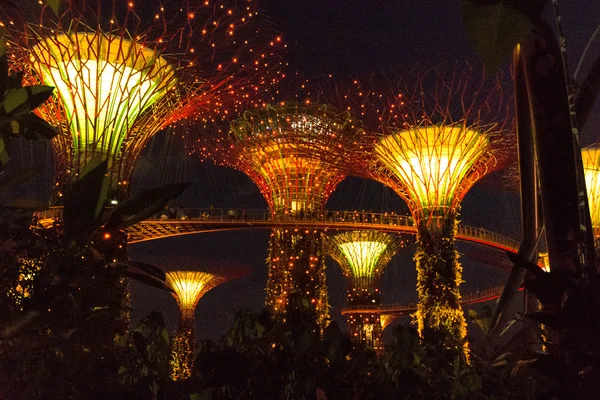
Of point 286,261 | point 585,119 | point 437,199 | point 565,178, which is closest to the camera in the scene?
point 565,178

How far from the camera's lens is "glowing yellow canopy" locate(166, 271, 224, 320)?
3991cm

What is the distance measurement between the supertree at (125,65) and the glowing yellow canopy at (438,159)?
6240 mm

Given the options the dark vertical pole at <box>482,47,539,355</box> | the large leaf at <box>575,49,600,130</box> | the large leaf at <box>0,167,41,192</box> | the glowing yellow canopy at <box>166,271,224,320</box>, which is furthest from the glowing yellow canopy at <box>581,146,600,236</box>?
the large leaf at <box>0,167,41,192</box>

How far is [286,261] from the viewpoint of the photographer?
27.2 meters

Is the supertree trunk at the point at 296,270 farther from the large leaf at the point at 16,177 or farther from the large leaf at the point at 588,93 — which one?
the large leaf at the point at 588,93

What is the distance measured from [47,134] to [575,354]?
291 cm

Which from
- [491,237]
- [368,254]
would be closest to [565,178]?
[491,237]

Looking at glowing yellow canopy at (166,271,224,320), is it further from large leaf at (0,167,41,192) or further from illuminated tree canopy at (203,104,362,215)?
large leaf at (0,167,41,192)

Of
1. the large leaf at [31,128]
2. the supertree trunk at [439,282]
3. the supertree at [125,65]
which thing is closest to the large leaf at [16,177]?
the large leaf at [31,128]

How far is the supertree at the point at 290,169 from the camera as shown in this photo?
1029 inches

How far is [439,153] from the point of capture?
757 inches

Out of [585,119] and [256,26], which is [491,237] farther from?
[585,119]

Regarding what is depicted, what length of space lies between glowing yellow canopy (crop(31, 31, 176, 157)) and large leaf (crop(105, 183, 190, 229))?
33.4 feet

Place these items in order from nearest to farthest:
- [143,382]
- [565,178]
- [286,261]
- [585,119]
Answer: [565,178] < [585,119] < [143,382] < [286,261]
